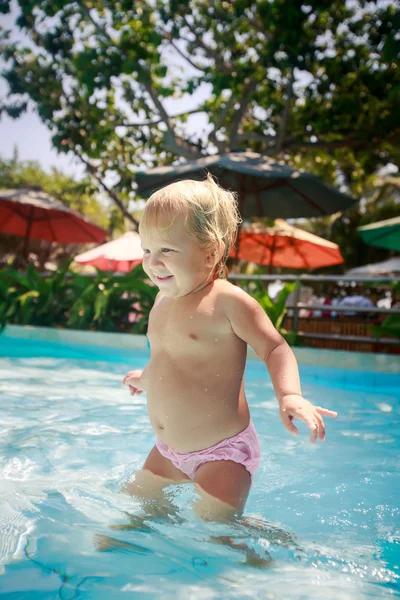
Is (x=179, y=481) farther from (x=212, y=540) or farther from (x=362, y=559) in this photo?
(x=362, y=559)

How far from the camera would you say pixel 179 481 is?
84.1 inches

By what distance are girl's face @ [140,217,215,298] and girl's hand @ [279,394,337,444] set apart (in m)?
0.56

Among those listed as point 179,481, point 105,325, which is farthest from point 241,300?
point 105,325

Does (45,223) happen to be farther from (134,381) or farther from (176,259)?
(176,259)

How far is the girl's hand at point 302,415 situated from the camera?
1.63 m

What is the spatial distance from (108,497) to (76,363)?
15.8ft

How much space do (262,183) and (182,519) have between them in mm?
8945

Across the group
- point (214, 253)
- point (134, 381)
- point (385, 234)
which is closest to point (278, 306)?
point (385, 234)

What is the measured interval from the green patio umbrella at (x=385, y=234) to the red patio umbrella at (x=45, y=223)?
6504 mm

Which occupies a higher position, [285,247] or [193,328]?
[285,247]

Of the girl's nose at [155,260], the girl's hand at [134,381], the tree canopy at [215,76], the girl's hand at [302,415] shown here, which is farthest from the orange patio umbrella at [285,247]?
the girl's hand at [302,415]

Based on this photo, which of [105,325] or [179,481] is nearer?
[179,481]

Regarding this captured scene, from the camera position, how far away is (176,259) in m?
1.99

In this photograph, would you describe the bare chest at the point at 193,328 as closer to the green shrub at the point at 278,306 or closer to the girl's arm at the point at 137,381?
the girl's arm at the point at 137,381
